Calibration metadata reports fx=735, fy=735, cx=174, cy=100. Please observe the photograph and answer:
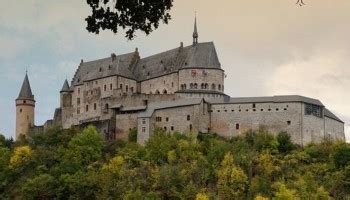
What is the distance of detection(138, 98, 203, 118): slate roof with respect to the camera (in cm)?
6862

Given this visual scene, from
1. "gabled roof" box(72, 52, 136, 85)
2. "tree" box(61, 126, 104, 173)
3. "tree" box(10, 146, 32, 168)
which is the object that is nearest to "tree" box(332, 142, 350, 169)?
"tree" box(61, 126, 104, 173)

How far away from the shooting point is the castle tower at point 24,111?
276ft

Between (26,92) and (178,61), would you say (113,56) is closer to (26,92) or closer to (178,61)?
(178,61)

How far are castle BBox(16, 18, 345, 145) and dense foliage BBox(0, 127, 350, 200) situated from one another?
4.50 ft

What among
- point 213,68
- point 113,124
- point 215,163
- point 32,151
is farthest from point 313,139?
point 32,151

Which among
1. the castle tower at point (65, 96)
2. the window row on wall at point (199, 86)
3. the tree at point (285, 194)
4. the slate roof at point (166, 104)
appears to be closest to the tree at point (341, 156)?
the tree at point (285, 194)

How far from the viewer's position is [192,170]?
63094 mm

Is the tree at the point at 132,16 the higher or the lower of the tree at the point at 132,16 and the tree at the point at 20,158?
the higher

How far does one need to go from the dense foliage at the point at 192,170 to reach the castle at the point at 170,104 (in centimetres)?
137

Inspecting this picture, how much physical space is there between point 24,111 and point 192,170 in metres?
30.1

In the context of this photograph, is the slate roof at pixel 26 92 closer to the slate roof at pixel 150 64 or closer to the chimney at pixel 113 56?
the slate roof at pixel 150 64

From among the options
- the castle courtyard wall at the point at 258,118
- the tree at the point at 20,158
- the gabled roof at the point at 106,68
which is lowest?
the tree at the point at 20,158

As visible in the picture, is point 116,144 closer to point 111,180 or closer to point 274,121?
point 111,180

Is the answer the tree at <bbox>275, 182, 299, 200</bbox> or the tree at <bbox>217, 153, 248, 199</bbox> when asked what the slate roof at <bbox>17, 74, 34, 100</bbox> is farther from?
the tree at <bbox>275, 182, 299, 200</bbox>
